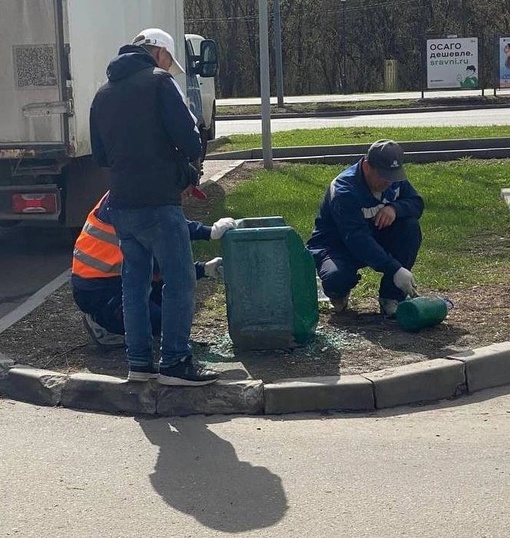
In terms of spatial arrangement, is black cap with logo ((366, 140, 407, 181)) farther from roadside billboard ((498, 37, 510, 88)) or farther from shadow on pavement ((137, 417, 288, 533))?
roadside billboard ((498, 37, 510, 88))

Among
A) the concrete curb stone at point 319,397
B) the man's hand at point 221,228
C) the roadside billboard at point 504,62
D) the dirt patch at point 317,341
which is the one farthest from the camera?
the roadside billboard at point 504,62

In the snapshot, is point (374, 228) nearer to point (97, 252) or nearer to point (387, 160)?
point (387, 160)

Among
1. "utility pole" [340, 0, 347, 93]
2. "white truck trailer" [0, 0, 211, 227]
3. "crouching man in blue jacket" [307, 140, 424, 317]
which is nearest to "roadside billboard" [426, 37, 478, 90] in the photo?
"utility pole" [340, 0, 347, 93]

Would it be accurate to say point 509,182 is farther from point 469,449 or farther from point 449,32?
point 449,32

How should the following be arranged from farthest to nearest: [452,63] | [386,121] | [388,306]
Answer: [452,63]
[386,121]
[388,306]

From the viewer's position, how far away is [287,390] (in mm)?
5555

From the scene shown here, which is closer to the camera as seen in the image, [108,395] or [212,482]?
[212,482]

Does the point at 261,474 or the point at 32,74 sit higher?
the point at 32,74

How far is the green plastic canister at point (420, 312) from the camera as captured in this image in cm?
636

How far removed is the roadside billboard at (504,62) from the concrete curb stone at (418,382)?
2930cm

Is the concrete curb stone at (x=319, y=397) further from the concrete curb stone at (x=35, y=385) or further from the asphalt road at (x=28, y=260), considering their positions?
the asphalt road at (x=28, y=260)

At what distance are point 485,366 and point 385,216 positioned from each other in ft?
4.20

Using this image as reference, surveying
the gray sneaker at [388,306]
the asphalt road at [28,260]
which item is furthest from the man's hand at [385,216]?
the asphalt road at [28,260]

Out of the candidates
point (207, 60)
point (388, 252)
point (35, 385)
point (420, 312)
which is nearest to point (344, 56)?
point (207, 60)
